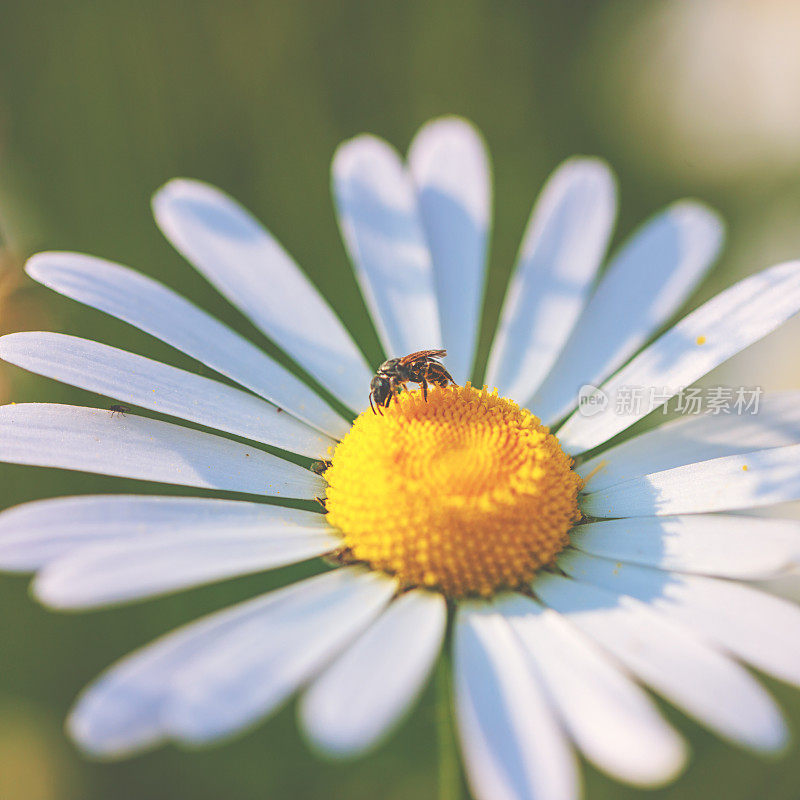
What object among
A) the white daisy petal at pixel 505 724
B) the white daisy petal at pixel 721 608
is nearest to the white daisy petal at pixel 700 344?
the white daisy petal at pixel 721 608

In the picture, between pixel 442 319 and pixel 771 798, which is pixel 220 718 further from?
pixel 771 798

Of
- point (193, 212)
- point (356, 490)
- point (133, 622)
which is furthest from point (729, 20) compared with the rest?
point (133, 622)

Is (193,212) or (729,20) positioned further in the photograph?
(729,20)

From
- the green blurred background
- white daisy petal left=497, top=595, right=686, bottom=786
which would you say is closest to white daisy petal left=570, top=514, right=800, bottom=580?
white daisy petal left=497, top=595, right=686, bottom=786

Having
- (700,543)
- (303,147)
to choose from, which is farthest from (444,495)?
(303,147)

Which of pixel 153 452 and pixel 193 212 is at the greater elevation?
pixel 193 212

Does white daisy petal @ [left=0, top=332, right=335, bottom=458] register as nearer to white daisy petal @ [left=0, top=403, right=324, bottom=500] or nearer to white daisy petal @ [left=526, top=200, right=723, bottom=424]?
white daisy petal @ [left=0, top=403, right=324, bottom=500]

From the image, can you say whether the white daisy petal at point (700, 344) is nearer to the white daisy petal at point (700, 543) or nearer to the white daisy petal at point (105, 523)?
the white daisy petal at point (700, 543)

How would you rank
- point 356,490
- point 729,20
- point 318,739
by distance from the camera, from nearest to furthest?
point 318,739
point 356,490
point 729,20
